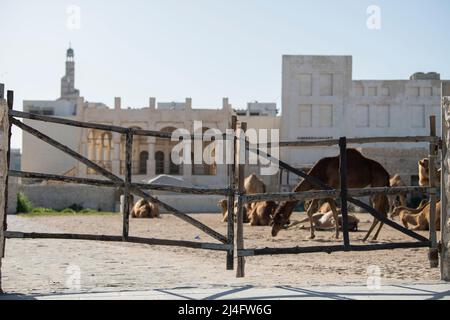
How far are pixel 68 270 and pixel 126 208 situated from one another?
6.86 feet

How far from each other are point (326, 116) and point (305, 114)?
151cm

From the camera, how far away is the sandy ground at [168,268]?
25.0ft

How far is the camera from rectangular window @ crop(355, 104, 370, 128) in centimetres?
4906

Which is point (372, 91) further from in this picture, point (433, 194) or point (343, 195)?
point (343, 195)

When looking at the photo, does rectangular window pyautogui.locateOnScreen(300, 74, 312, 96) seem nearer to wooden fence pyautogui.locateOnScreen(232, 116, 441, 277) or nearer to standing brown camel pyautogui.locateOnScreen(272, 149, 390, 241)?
standing brown camel pyautogui.locateOnScreen(272, 149, 390, 241)

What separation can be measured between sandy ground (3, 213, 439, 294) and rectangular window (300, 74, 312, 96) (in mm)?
35363

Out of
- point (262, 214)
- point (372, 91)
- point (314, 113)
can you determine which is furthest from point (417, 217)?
point (372, 91)

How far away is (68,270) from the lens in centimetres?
903

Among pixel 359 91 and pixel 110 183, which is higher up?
pixel 359 91

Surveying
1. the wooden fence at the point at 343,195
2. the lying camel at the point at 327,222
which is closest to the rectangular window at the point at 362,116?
the lying camel at the point at 327,222

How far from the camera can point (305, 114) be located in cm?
4903

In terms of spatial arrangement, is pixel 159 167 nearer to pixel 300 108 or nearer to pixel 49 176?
pixel 300 108

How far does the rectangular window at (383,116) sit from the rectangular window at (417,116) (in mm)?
1771
